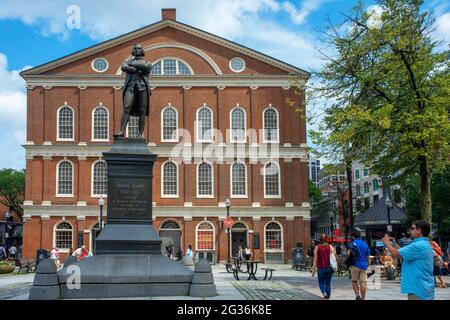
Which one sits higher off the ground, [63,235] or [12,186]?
[12,186]

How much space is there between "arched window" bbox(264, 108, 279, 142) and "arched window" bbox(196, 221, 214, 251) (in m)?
8.33

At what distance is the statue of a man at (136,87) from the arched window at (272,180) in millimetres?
28798

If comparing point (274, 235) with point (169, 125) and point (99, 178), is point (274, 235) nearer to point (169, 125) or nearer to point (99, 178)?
point (169, 125)

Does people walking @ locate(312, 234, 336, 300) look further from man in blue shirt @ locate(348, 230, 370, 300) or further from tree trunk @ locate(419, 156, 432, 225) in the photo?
tree trunk @ locate(419, 156, 432, 225)

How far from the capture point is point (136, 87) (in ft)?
47.5

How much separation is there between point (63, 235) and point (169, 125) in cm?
1201

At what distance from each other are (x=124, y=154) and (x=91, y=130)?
30.7 m

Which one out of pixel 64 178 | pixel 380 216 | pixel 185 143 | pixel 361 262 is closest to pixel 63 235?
pixel 64 178

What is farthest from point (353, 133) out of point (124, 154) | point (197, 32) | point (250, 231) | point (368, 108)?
point (197, 32)

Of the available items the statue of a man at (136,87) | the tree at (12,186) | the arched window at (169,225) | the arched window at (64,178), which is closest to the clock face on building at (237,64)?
the arched window at (169,225)

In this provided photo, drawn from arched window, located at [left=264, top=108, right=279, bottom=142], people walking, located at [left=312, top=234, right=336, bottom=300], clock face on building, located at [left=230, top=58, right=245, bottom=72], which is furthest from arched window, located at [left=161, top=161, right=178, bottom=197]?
people walking, located at [left=312, top=234, right=336, bottom=300]

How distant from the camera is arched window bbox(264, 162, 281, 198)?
4275 centimetres

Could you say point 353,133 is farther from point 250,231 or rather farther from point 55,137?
point 55,137

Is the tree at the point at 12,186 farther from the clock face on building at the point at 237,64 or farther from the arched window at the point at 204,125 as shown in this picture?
the clock face on building at the point at 237,64
